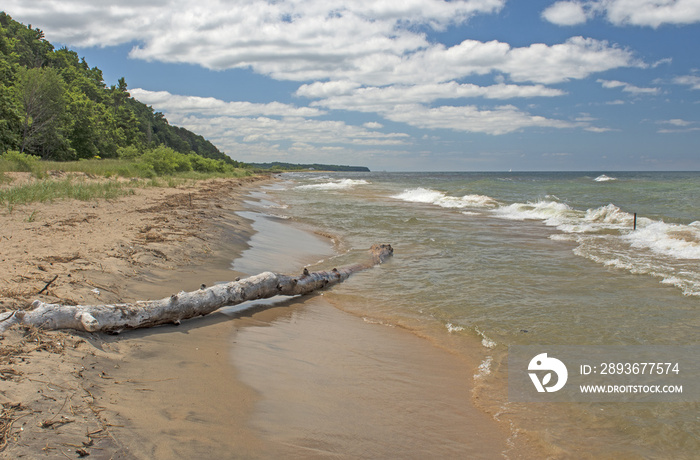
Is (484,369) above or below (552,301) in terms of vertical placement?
below

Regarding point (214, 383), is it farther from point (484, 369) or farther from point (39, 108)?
point (39, 108)

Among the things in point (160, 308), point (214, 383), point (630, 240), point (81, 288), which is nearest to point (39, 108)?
point (81, 288)

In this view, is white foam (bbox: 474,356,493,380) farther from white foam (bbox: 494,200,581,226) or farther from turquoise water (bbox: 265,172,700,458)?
white foam (bbox: 494,200,581,226)

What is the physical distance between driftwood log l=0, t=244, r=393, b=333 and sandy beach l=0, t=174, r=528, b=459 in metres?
0.12

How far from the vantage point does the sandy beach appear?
277cm

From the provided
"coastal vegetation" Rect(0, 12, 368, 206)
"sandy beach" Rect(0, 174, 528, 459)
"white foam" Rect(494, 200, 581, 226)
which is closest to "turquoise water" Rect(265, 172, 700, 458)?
"sandy beach" Rect(0, 174, 528, 459)

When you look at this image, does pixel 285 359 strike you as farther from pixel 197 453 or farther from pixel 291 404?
pixel 197 453

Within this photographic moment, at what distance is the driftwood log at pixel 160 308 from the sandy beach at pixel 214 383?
12 cm

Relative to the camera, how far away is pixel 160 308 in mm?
4875

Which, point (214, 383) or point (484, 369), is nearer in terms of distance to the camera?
point (214, 383)

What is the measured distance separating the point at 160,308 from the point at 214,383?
1.51m

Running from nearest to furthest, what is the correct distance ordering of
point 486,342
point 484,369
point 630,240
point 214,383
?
point 214,383
point 484,369
point 486,342
point 630,240

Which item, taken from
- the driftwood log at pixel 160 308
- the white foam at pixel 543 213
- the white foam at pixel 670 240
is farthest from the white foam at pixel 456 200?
the driftwood log at pixel 160 308

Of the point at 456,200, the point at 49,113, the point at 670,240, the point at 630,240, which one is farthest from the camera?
the point at 49,113
